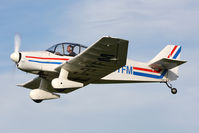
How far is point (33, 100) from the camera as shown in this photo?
17422 mm

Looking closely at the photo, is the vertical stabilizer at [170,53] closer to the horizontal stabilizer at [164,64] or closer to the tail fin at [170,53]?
the tail fin at [170,53]

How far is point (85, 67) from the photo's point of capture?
15938mm

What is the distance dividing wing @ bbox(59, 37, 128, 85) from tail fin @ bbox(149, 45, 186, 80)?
101 inches

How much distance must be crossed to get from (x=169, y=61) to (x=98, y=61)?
340 cm

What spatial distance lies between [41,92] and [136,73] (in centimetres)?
379

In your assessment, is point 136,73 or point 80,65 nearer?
point 80,65

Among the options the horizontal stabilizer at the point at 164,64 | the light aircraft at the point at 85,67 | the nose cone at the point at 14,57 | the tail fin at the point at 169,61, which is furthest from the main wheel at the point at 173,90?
the nose cone at the point at 14,57

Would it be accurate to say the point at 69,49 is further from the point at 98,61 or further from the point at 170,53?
the point at 170,53

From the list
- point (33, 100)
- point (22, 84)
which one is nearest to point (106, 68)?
point (33, 100)

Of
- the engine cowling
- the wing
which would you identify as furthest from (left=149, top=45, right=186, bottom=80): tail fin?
the engine cowling

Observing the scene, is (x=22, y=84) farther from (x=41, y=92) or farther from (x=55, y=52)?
(x=55, y=52)

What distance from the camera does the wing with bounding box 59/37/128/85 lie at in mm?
14102

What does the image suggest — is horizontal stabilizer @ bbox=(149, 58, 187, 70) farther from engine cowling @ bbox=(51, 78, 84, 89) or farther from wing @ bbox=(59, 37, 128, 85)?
engine cowling @ bbox=(51, 78, 84, 89)

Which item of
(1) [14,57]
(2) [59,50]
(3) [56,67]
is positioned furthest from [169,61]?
(1) [14,57]
